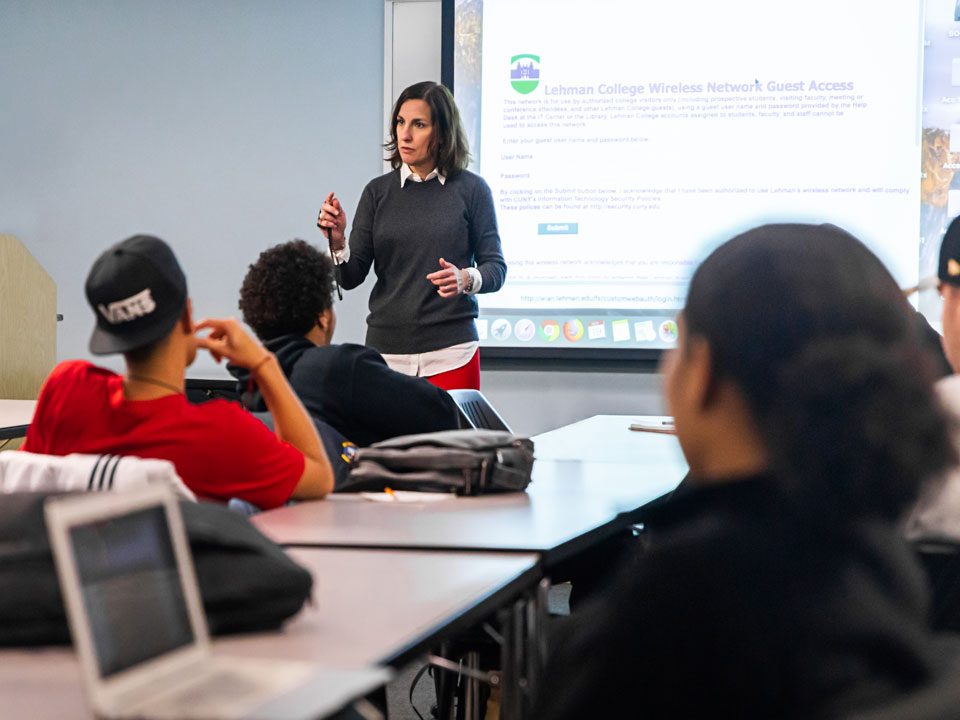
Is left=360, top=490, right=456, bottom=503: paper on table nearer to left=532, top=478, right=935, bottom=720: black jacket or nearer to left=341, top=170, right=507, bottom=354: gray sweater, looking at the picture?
left=532, top=478, right=935, bottom=720: black jacket

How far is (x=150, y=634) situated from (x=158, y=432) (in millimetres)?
784

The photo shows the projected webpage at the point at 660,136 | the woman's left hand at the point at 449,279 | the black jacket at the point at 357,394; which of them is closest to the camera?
the black jacket at the point at 357,394

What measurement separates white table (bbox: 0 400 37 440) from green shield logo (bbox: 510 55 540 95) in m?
2.38

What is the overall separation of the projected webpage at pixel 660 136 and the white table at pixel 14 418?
1952 mm

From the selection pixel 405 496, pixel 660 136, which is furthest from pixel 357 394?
pixel 660 136

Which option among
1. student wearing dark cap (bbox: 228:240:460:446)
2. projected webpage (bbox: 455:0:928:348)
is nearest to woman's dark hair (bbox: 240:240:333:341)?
student wearing dark cap (bbox: 228:240:460:446)

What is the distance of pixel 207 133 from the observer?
4895 millimetres

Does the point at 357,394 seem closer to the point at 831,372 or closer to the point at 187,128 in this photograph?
the point at 831,372

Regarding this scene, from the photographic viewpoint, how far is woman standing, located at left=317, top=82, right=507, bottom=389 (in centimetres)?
344

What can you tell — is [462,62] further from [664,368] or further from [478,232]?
[664,368]

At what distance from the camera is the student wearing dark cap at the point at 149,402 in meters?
1.54

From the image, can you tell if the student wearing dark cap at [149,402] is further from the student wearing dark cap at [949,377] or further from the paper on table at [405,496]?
the student wearing dark cap at [949,377]

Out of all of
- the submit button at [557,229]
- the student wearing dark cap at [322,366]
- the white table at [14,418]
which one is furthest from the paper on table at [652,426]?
the white table at [14,418]

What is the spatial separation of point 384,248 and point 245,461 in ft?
6.61
